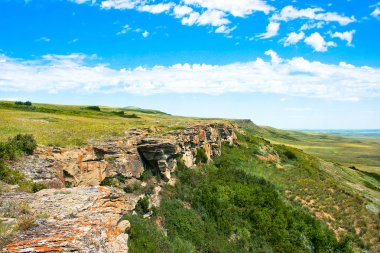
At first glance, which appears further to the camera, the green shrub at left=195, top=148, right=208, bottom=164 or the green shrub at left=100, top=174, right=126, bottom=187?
the green shrub at left=195, top=148, right=208, bottom=164

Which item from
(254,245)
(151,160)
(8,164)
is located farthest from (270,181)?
(8,164)

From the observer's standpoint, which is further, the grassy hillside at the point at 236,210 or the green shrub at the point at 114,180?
the green shrub at the point at 114,180

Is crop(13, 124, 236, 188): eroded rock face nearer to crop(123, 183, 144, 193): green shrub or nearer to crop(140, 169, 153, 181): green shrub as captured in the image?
crop(140, 169, 153, 181): green shrub

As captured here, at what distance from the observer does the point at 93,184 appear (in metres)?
23.9

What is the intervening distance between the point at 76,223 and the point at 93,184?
448 inches

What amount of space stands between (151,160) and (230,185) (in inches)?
429

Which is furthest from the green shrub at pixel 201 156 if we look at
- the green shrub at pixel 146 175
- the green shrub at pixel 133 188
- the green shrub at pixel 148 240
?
the green shrub at pixel 148 240

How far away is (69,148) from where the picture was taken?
2398 centimetres

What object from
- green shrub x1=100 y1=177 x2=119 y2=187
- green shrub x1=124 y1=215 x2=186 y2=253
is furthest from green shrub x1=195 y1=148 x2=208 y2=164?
green shrub x1=124 y1=215 x2=186 y2=253

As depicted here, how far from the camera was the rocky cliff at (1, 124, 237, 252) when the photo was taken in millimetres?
11898

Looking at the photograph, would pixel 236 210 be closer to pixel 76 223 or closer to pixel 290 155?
pixel 76 223

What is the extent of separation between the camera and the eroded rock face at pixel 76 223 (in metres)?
11.2

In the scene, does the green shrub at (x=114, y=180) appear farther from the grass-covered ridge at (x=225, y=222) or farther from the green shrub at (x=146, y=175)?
the grass-covered ridge at (x=225, y=222)

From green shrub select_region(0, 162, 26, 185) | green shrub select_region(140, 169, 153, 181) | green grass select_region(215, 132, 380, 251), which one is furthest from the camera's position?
green grass select_region(215, 132, 380, 251)
